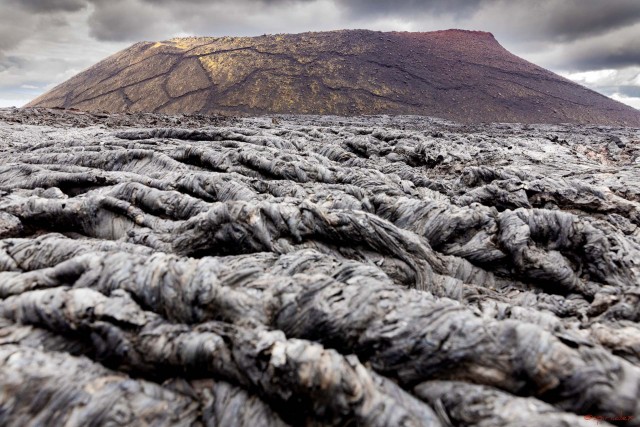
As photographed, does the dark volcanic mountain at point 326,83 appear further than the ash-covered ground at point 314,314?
Yes

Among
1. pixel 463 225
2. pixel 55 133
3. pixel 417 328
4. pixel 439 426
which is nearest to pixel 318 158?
pixel 463 225

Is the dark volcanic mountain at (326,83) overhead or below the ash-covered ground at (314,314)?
overhead

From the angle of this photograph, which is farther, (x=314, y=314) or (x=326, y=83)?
(x=326, y=83)

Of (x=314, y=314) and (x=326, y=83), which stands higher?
(x=326, y=83)

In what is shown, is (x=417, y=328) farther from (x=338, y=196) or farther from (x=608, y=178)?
(x=608, y=178)
